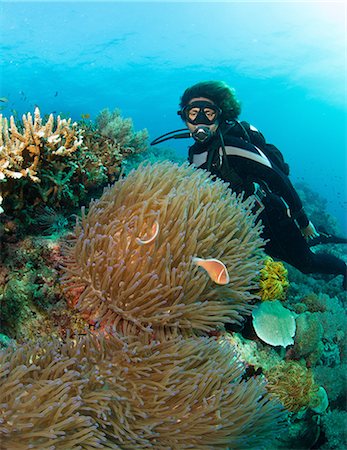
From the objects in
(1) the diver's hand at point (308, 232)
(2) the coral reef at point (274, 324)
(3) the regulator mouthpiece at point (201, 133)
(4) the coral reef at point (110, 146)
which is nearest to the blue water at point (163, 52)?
(1) the diver's hand at point (308, 232)

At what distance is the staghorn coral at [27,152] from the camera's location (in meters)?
2.58

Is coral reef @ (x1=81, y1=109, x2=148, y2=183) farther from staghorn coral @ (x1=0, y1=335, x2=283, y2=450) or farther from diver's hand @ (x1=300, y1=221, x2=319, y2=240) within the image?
diver's hand @ (x1=300, y1=221, x2=319, y2=240)

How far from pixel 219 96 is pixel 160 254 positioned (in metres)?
2.84

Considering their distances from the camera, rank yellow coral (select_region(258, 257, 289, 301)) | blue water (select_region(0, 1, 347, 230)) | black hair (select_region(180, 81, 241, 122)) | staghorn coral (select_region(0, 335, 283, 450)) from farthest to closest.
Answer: blue water (select_region(0, 1, 347, 230)) → black hair (select_region(180, 81, 241, 122)) → yellow coral (select_region(258, 257, 289, 301)) → staghorn coral (select_region(0, 335, 283, 450))

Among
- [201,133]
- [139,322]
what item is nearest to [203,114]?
[201,133]

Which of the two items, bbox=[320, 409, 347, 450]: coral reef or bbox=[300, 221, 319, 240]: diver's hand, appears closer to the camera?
bbox=[320, 409, 347, 450]: coral reef

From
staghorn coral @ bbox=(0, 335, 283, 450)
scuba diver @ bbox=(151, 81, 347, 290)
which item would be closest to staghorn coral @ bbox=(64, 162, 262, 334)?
staghorn coral @ bbox=(0, 335, 283, 450)

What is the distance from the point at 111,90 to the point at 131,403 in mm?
46250

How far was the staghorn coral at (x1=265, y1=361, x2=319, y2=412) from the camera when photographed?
2.57m

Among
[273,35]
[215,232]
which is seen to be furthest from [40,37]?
[215,232]

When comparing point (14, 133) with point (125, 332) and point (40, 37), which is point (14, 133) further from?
point (40, 37)

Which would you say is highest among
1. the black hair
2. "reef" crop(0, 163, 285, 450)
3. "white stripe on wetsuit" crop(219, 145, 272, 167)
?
the black hair

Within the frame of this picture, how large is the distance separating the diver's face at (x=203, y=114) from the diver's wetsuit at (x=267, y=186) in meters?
0.18

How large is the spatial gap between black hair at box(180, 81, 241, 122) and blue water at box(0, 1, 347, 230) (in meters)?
19.8
